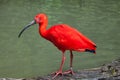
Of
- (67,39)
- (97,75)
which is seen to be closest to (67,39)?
(67,39)

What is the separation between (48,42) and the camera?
12250 mm

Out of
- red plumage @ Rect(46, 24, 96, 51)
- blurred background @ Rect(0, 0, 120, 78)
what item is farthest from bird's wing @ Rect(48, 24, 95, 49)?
blurred background @ Rect(0, 0, 120, 78)

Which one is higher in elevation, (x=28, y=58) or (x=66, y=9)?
(x=66, y=9)

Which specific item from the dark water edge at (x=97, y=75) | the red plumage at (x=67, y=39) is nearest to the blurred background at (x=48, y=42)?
the dark water edge at (x=97, y=75)

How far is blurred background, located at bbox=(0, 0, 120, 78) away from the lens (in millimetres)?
10164

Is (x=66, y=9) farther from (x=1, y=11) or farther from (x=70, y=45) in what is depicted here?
(x=70, y=45)

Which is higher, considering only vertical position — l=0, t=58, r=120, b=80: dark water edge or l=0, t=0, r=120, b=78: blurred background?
l=0, t=0, r=120, b=78: blurred background

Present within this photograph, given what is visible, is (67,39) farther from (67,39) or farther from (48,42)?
(48,42)

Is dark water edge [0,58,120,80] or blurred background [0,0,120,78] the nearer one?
dark water edge [0,58,120,80]

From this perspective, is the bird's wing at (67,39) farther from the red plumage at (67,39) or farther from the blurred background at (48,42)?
the blurred background at (48,42)

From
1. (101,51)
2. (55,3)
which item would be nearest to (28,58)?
(101,51)

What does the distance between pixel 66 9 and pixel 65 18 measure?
2.61 meters

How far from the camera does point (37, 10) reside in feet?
58.7

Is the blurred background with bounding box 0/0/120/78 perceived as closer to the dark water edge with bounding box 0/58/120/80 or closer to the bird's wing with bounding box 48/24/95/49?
the dark water edge with bounding box 0/58/120/80
